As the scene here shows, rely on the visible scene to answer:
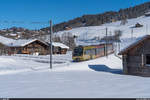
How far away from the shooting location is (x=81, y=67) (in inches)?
1029

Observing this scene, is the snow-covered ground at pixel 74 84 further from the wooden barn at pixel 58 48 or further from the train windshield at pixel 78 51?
the wooden barn at pixel 58 48

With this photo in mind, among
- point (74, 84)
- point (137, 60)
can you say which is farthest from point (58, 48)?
point (74, 84)

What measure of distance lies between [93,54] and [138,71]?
1692 centimetres

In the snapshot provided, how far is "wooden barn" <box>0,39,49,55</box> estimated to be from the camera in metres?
54.8

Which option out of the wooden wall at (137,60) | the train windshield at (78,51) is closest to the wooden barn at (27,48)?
the train windshield at (78,51)

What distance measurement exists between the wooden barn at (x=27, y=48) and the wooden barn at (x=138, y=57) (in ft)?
127

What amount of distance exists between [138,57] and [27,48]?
42078 millimetres

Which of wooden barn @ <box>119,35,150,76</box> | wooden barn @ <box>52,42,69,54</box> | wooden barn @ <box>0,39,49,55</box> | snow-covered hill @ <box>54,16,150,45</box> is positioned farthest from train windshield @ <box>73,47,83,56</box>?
snow-covered hill @ <box>54,16,150,45</box>

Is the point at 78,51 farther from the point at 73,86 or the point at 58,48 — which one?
the point at 58,48

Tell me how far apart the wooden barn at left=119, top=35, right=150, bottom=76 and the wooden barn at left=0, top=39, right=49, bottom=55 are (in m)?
38.6

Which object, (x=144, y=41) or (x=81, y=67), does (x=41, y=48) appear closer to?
(x=81, y=67)

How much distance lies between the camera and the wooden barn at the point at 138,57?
18.7 m

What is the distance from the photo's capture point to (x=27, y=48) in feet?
184

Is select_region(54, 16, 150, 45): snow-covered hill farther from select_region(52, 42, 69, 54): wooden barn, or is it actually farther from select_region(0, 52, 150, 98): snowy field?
select_region(0, 52, 150, 98): snowy field
